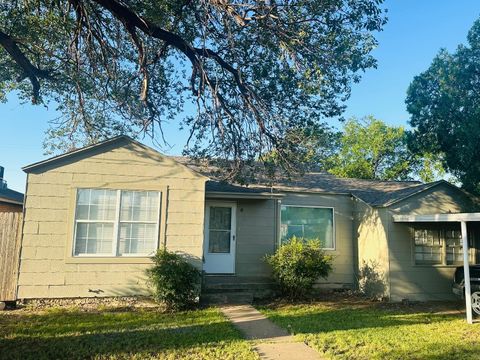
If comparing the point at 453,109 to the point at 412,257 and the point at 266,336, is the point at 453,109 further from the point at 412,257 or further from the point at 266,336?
the point at 266,336

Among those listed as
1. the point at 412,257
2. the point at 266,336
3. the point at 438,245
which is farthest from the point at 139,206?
the point at 438,245

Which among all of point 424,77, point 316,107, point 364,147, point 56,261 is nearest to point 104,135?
point 56,261

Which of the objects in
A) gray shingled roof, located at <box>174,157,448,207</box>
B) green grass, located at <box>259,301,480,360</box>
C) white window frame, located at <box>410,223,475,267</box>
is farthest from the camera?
gray shingled roof, located at <box>174,157,448,207</box>

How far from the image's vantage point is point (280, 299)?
10.2m

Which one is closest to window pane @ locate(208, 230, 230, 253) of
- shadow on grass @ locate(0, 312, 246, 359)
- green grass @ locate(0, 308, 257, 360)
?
green grass @ locate(0, 308, 257, 360)

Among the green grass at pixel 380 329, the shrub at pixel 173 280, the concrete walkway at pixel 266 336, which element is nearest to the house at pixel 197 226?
the shrub at pixel 173 280

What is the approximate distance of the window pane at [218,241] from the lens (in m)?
11.1

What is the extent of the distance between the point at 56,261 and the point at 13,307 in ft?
4.27

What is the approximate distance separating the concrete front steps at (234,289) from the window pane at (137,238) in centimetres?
189

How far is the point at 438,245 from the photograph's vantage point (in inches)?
447

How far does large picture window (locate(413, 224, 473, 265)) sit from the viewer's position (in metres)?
11.2

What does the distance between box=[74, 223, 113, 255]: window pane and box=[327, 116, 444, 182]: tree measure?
84.8ft

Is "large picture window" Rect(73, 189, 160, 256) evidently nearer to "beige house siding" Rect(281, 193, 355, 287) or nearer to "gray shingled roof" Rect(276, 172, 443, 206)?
"gray shingled roof" Rect(276, 172, 443, 206)

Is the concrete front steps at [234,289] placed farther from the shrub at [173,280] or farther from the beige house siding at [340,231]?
the beige house siding at [340,231]
